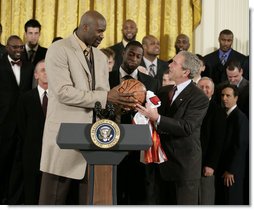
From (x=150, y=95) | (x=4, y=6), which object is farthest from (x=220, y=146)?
(x=4, y=6)

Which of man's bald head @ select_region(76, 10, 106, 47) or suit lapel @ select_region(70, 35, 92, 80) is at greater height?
man's bald head @ select_region(76, 10, 106, 47)

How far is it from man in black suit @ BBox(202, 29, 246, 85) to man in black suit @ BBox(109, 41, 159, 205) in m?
1.39

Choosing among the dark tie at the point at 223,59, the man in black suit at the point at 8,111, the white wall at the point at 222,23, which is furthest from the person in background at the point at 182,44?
the man in black suit at the point at 8,111

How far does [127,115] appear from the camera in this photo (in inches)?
186

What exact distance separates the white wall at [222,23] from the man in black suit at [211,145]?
216 centimetres

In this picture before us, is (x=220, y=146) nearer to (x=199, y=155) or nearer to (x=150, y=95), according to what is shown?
(x=199, y=155)

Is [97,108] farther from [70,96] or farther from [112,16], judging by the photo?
[112,16]

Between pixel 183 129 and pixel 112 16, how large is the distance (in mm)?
3575

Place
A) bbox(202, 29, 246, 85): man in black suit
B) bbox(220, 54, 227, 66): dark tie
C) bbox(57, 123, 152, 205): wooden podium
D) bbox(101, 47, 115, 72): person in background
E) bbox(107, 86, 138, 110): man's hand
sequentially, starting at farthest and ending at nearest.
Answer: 1. bbox(220, 54, 227, 66): dark tie
2. bbox(202, 29, 246, 85): man in black suit
3. bbox(101, 47, 115, 72): person in background
4. bbox(107, 86, 138, 110): man's hand
5. bbox(57, 123, 152, 205): wooden podium

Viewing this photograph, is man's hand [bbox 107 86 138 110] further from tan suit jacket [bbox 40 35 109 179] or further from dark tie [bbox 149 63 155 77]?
dark tie [bbox 149 63 155 77]

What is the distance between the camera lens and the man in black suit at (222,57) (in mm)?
6238

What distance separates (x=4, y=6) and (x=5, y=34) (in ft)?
1.14

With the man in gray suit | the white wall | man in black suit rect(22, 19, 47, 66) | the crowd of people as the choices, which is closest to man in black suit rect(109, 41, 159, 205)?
the crowd of people

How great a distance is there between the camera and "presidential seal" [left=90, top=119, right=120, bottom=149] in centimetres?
313
